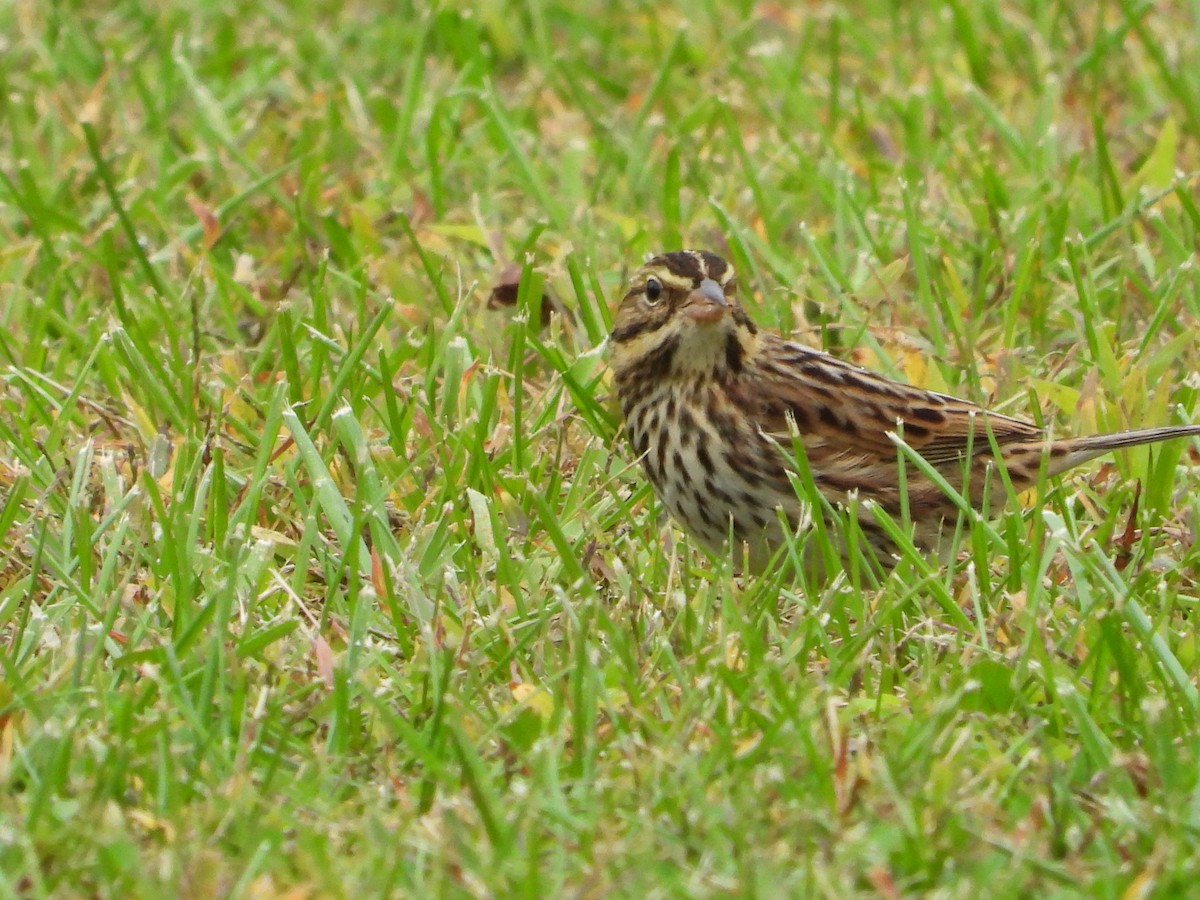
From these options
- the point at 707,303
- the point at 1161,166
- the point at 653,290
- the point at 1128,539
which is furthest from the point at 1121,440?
the point at 1161,166

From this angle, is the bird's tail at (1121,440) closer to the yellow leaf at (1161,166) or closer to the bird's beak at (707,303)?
the bird's beak at (707,303)

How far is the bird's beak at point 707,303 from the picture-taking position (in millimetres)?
5219

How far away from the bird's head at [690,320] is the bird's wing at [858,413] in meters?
0.10

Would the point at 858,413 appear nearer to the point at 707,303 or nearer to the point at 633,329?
the point at 707,303

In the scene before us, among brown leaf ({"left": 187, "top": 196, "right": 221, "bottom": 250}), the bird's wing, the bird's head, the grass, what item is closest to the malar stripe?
the bird's head

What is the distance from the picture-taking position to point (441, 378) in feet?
19.6

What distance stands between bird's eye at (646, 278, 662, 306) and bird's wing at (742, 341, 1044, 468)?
30 cm

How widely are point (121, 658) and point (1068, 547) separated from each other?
178cm

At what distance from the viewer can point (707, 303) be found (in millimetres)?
5230

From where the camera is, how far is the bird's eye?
5383 millimetres

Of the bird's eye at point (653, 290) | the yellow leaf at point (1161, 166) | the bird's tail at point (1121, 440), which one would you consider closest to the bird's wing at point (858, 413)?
the bird's tail at point (1121, 440)

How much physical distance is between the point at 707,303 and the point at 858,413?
1.48 ft

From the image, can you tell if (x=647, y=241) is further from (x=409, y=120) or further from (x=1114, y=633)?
(x=1114, y=633)

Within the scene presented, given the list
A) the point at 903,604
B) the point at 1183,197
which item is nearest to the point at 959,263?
the point at 1183,197
